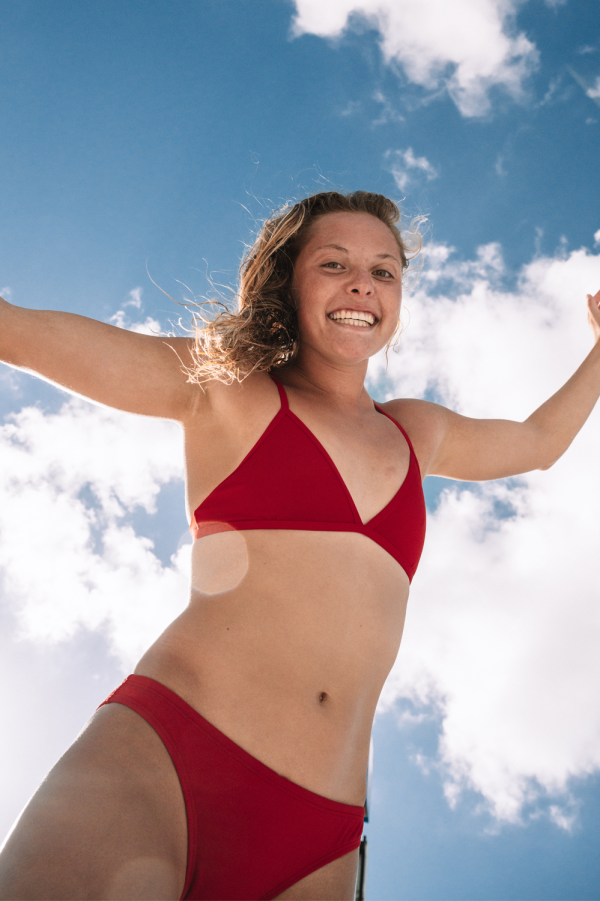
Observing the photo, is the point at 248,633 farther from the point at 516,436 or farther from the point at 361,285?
the point at 516,436

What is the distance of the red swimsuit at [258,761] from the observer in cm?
214

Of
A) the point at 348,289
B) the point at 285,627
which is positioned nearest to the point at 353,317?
the point at 348,289

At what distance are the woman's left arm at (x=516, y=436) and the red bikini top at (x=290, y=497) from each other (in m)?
0.98

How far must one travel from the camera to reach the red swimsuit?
2145 mm

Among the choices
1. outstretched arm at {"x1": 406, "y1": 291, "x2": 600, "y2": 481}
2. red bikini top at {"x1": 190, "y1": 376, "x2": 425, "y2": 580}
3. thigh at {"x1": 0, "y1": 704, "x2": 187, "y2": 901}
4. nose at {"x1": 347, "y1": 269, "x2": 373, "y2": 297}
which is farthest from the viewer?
outstretched arm at {"x1": 406, "y1": 291, "x2": 600, "y2": 481}

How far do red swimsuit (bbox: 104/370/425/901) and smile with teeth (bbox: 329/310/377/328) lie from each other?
62 cm

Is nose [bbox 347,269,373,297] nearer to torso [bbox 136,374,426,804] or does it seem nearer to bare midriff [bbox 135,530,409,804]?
torso [bbox 136,374,426,804]

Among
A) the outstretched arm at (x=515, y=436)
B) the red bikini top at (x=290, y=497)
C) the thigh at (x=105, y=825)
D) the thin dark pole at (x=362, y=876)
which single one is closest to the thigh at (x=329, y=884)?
the thigh at (x=105, y=825)

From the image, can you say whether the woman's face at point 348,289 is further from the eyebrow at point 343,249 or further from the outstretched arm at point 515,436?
the outstretched arm at point 515,436

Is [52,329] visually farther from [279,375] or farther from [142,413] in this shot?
[279,375]

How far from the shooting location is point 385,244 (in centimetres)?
340

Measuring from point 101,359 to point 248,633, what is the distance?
118 centimetres

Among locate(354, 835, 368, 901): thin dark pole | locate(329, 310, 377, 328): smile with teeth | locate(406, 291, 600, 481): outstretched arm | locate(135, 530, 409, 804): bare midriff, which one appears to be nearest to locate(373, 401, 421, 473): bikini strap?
locate(406, 291, 600, 481): outstretched arm

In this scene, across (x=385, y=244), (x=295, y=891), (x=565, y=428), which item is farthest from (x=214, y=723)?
(x=565, y=428)
